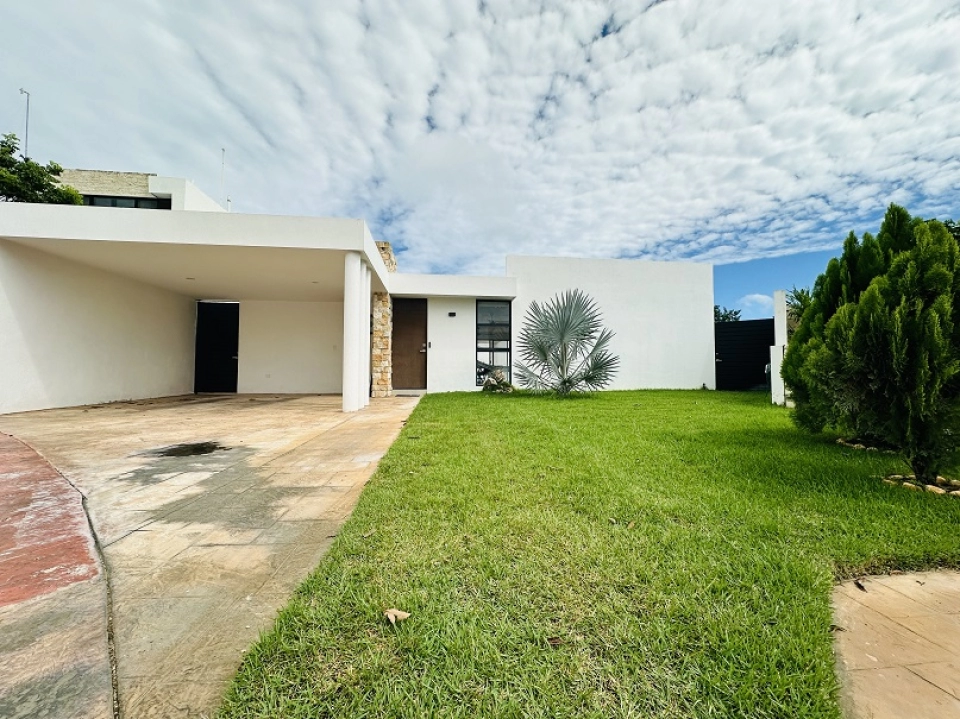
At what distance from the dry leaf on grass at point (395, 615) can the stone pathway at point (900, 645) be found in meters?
1.27

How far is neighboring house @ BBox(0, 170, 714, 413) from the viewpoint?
7242 mm

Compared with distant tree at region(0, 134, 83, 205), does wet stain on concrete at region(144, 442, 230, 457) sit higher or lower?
lower

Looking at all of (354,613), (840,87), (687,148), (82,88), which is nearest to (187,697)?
(354,613)

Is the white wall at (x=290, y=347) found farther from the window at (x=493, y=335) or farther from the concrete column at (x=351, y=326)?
the concrete column at (x=351, y=326)

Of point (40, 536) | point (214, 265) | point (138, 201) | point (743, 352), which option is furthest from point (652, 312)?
point (138, 201)

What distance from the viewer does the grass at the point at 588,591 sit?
1.08m

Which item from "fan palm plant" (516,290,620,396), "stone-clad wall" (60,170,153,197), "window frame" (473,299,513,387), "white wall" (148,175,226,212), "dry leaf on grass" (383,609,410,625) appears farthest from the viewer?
"stone-clad wall" (60,170,153,197)

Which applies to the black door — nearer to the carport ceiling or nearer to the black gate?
the carport ceiling

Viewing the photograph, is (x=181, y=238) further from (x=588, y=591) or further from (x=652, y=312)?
(x=652, y=312)

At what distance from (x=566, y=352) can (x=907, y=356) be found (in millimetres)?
7385

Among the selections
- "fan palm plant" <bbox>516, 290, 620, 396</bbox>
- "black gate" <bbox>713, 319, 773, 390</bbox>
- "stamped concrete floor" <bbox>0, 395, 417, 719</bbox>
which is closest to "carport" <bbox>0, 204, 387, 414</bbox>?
"stamped concrete floor" <bbox>0, 395, 417, 719</bbox>

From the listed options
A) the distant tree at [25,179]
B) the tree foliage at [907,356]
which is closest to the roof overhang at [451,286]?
the tree foliage at [907,356]

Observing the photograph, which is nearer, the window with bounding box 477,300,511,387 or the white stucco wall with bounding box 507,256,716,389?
the window with bounding box 477,300,511,387

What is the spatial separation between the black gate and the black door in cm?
1622
